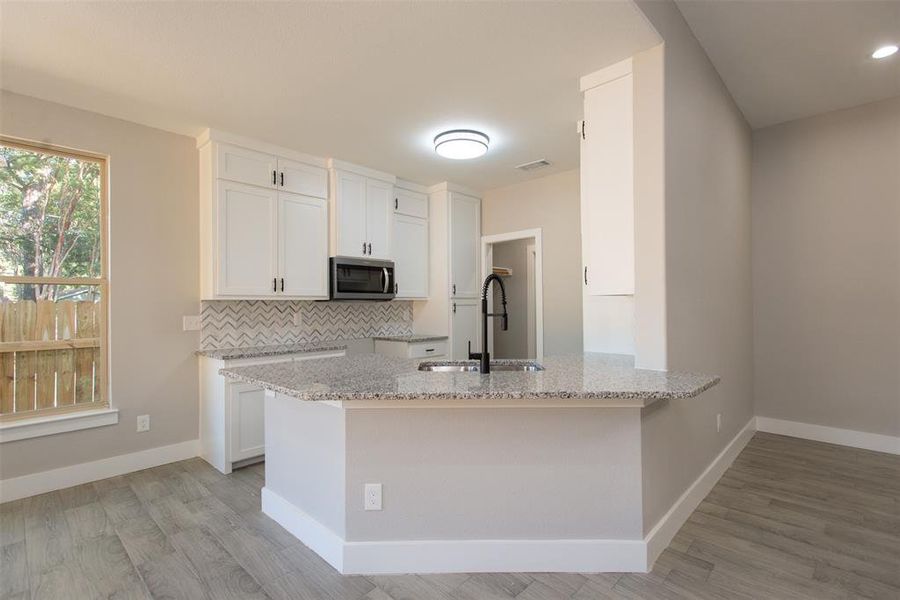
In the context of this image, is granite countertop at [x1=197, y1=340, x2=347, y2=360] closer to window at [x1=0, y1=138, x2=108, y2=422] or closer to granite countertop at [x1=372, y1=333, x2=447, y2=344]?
granite countertop at [x1=372, y1=333, x2=447, y2=344]

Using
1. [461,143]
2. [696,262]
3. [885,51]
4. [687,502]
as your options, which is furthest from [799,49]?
[687,502]

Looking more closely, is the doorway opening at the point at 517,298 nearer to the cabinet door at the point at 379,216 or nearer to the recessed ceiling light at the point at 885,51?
Answer: the cabinet door at the point at 379,216

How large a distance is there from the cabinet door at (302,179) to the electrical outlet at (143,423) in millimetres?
1990

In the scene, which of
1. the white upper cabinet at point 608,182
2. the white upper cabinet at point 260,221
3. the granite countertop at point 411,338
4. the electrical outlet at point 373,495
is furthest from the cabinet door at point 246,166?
the electrical outlet at point 373,495

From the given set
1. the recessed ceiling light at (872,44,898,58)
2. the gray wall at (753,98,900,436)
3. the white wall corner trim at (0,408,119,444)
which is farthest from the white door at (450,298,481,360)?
the recessed ceiling light at (872,44,898,58)

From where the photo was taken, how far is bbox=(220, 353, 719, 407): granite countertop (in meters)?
1.61

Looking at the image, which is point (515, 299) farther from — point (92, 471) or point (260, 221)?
point (92, 471)

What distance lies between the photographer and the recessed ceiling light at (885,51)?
2658 mm

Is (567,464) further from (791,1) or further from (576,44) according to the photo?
(791,1)

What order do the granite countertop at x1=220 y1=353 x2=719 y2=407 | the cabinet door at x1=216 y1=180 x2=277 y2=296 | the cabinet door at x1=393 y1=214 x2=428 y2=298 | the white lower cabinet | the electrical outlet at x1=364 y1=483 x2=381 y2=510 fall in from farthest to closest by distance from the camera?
the cabinet door at x1=393 y1=214 x2=428 y2=298
the cabinet door at x1=216 y1=180 x2=277 y2=296
the white lower cabinet
the electrical outlet at x1=364 y1=483 x2=381 y2=510
the granite countertop at x1=220 y1=353 x2=719 y2=407

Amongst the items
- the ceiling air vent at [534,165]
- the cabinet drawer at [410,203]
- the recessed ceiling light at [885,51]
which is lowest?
the cabinet drawer at [410,203]

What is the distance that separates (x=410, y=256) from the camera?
4676mm

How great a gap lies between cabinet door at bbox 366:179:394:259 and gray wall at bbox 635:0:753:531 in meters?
2.73

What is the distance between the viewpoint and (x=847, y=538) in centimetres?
216
